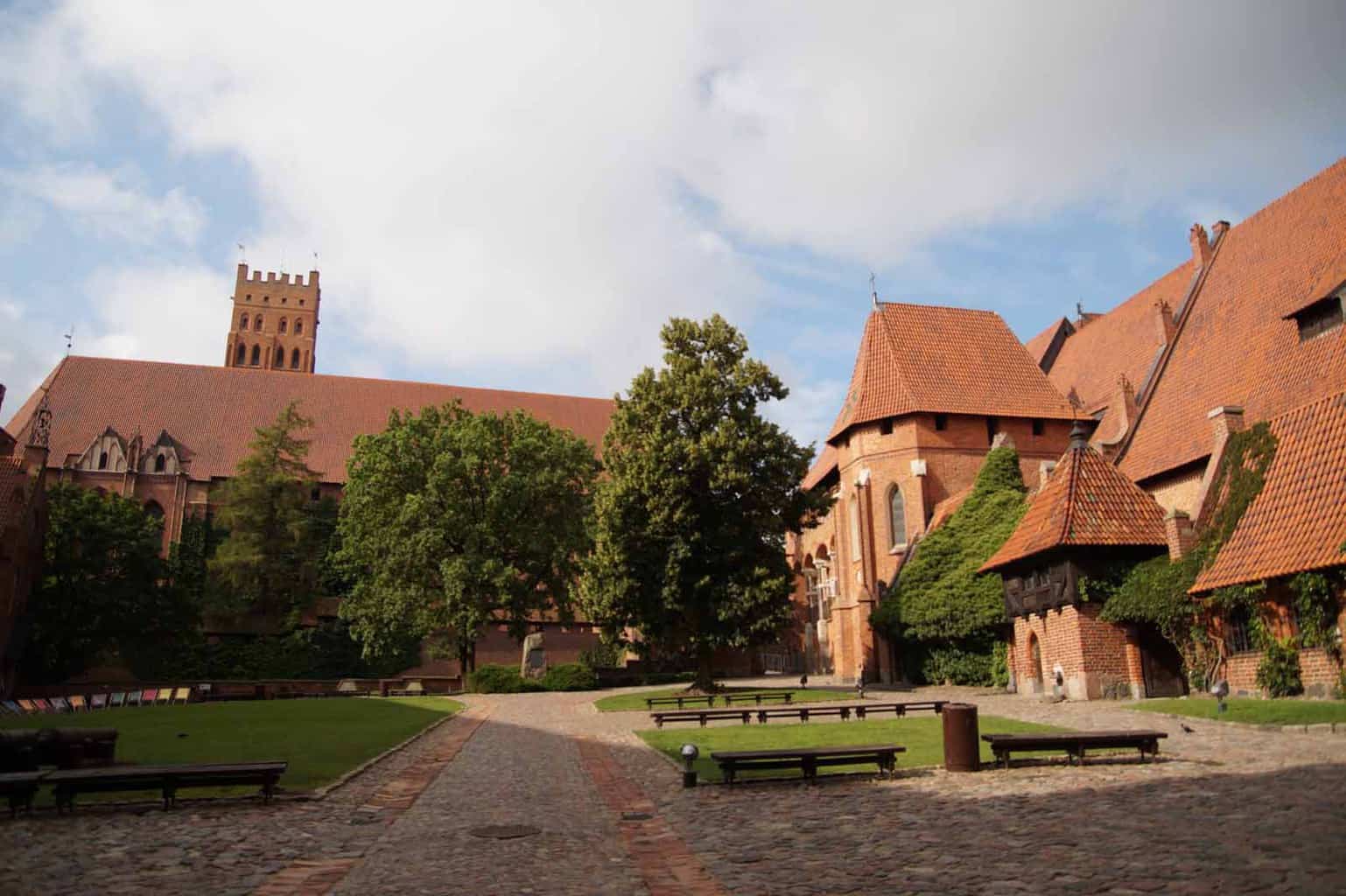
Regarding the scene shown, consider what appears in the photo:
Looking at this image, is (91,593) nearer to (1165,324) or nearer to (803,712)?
(803,712)

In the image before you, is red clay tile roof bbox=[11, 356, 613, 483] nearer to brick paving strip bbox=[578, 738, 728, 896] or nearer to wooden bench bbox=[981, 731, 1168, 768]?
brick paving strip bbox=[578, 738, 728, 896]

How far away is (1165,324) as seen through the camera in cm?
3094

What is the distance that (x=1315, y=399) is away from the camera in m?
20.6

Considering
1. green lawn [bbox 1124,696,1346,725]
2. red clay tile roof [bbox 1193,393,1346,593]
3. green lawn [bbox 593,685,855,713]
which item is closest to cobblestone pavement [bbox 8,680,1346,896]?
green lawn [bbox 1124,696,1346,725]

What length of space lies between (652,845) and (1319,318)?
2341 centimetres

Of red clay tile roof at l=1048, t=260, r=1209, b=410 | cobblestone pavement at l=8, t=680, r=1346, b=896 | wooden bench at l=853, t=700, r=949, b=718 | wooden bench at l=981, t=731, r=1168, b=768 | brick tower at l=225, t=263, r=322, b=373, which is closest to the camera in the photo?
cobblestone pavement at l=8, t=680, r=1346, b=896

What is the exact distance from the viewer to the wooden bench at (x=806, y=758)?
11422 millimetres

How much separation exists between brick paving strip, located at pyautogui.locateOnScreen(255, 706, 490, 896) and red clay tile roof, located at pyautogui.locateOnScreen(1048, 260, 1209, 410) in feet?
81.6

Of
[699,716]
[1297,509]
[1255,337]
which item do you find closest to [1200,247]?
[1255,337]

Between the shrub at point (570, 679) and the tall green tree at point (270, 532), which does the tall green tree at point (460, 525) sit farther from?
the tall green tree at point (270, 532)

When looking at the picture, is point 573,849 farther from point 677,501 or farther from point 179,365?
point 179,365

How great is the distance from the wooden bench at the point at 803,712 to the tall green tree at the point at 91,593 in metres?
31.9

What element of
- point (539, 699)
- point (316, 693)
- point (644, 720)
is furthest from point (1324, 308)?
point (316, 693)

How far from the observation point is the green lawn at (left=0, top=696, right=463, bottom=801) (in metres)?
14.2
